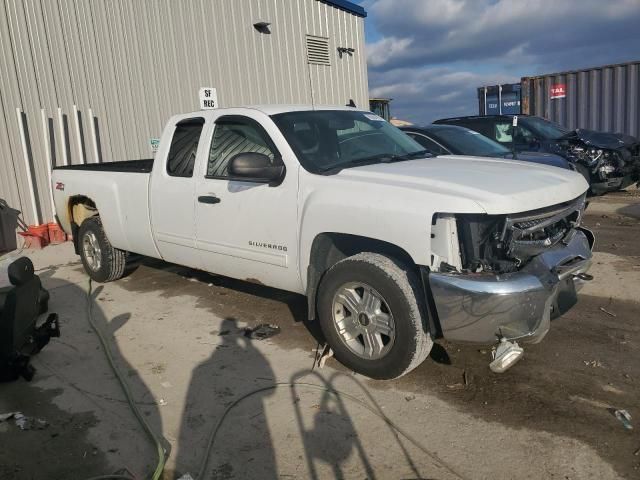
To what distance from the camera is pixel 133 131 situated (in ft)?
34.7

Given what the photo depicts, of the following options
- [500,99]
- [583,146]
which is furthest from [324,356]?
[500,99]

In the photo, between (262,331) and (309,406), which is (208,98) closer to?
(262,331)

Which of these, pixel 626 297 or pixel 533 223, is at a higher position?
pixel 533 223

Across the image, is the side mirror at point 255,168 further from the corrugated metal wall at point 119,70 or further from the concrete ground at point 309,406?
the corrugated metal wall at point 119,70

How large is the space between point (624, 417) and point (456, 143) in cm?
519

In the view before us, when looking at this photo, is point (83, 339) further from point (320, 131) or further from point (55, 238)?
point (55, 238)

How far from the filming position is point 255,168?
13.3 ft

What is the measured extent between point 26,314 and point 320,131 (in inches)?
105

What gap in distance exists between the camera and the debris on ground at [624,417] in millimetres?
3062

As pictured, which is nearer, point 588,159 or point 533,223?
point 533,223

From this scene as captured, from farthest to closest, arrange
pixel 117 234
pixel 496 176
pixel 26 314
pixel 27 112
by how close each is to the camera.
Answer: pixel 27 112
pixel 117 234
pixel 26 314
pixel 496 176

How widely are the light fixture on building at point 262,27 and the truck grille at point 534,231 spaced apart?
9.84 metres

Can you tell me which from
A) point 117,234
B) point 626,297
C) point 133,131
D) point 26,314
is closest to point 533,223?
point 626,297

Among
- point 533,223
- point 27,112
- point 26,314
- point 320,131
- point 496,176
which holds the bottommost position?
point 26,314
